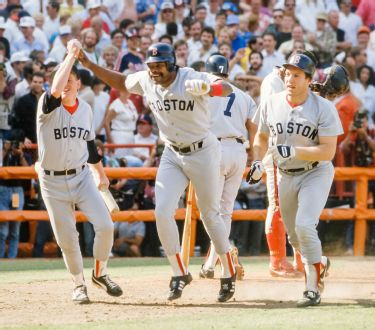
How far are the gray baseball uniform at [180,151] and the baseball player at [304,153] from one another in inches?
15.0

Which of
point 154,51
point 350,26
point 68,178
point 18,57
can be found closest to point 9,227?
point 18,57

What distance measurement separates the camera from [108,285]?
344 inches

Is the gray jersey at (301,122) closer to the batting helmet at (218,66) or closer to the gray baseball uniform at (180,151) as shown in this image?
the gray baseball uniform at (180,151)

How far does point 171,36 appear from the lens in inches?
675

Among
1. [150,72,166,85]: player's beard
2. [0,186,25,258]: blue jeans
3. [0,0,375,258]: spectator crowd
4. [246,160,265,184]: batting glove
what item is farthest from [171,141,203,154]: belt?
[0,186,25,258]: blue jeans

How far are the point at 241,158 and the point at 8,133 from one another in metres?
4.35

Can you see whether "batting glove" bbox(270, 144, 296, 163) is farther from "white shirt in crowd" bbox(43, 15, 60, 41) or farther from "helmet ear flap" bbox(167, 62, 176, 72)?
"white shirt in crowd" bbox(43, 15, 60, 41)

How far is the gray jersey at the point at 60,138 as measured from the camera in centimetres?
835

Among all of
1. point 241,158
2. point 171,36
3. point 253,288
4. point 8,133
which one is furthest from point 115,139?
point 253,288

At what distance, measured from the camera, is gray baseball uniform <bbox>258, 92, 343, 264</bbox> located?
8.23 metres

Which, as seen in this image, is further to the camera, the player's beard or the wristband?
the player's beard

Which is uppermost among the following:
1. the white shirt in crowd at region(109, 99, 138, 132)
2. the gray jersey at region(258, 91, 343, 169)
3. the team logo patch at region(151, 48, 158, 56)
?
the team logo patch at region(151, 48, 158, 56)

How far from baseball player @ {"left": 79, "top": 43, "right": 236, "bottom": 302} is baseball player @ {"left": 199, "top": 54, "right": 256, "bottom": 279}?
5.28 ft

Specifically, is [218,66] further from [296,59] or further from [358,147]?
[358,147]
